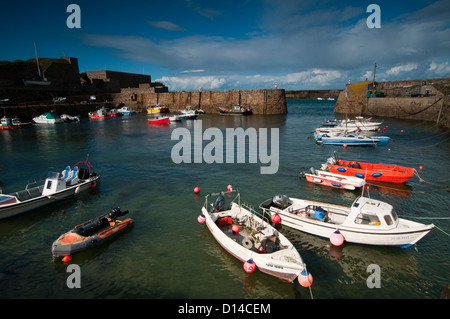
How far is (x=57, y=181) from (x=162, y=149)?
17.0 meters

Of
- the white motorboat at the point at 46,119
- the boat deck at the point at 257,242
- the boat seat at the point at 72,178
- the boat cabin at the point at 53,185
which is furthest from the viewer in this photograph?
the white motorboat at the point at 46,119

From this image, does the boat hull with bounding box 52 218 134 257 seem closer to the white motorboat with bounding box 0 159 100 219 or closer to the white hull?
the white hull

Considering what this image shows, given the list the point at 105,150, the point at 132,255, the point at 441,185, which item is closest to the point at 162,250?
the point at 132,255

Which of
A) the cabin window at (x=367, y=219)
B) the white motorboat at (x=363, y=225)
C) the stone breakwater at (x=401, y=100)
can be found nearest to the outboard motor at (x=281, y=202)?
the white motorboat at (x=363, y=225)

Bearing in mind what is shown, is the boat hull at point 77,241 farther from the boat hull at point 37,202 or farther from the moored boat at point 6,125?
the moored boat at point 6,125

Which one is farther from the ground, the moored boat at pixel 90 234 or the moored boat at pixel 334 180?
the moored boat at pixel 334 180

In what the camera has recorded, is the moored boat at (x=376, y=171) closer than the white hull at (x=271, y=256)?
No

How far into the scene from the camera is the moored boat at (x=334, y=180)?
61.2ft

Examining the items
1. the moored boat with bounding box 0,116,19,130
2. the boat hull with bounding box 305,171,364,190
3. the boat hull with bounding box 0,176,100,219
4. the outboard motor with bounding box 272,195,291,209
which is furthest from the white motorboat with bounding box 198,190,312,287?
the moored boat with bounding box 0,116,19,130

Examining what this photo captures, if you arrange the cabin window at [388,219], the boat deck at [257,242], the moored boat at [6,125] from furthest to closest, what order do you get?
1. the moored boat at [6,125]
2. the cabin window at [388,219]
3. the boat deck at [257,242]

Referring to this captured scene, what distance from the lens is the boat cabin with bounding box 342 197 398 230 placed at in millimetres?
11617

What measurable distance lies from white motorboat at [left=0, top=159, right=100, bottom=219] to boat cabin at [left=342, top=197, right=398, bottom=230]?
17643 mm

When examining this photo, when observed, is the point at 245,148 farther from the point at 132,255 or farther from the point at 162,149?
the point at 132,255

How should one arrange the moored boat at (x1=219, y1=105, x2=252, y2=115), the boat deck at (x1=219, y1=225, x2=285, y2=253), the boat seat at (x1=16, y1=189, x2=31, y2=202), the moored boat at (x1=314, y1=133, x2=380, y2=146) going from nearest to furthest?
the boat deck at (x1=219, y1=225, x2=285, y2=253), the boat seat at (x1=16, y1=189, x2=31, y2=202), the moored boat at (x1=314, y1=133, x2=380, y2=146), the moored boat at (x1=219, y1=105, x2=252, y2=115)
